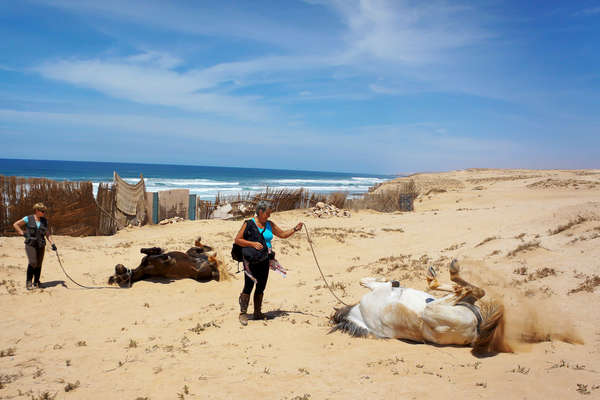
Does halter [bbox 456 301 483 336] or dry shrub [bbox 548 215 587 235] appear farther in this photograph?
dry shrub [bbox 548 215 587 235]

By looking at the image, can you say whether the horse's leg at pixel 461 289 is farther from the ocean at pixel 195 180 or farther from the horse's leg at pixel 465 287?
the ocean at pixel 195 180

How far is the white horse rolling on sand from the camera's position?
3.98 meters

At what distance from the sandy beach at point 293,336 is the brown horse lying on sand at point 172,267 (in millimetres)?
207

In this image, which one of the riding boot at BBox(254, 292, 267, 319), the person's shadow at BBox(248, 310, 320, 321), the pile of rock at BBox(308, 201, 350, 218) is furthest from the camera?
the pile of rock at BBox(308, 201, 350, 218)

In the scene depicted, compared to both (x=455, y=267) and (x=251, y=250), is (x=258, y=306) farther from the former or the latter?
(x=455, y=267)

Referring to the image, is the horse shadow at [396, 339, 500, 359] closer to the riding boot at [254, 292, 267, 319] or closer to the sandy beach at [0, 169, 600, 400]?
the sandy beach at [0, 169, 600, 400]

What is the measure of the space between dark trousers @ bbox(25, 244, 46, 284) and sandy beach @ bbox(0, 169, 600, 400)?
0.28 m

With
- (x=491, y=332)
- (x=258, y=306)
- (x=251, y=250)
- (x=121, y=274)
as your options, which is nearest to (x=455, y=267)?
(x=491, y=332)

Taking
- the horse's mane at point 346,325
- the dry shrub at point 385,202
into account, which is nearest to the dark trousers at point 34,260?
the horse's mane at point 346,325

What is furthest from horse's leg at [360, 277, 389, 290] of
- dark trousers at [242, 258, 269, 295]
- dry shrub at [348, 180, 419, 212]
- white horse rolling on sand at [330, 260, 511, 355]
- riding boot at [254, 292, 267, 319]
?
dry shrub at [348, 180, 419, 212]

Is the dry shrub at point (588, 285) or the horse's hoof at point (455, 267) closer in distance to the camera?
the horse's hoof at point (455, 267)

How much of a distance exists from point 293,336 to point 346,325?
67cm

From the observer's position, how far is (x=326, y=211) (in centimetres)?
1983

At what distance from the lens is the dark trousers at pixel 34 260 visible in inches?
278
